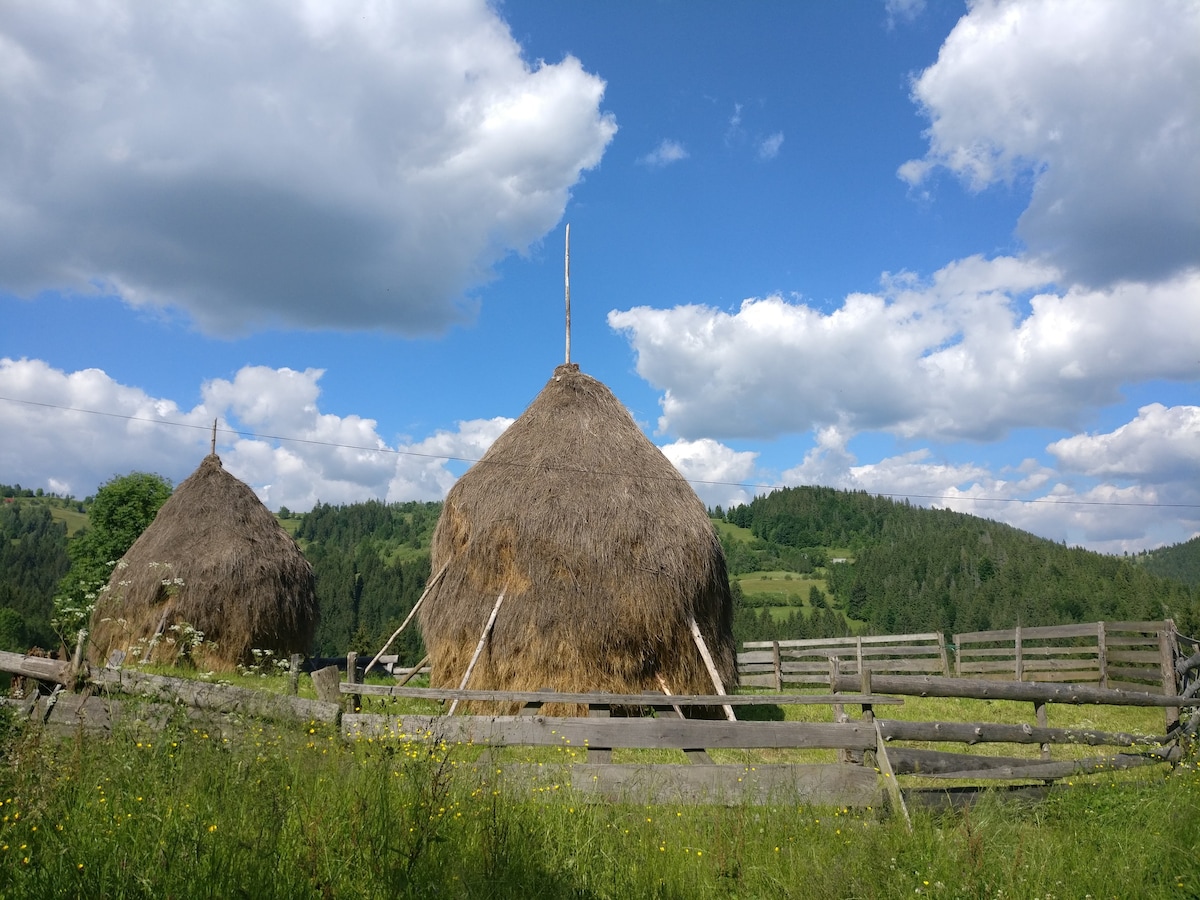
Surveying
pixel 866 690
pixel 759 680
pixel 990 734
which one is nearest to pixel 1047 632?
pixel 759 680

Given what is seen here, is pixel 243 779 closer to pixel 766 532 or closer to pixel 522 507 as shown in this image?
pixel 522 507

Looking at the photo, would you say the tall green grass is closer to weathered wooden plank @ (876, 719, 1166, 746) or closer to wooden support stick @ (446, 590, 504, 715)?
weathered wooden plank @ (876, 719, 1166, 746)

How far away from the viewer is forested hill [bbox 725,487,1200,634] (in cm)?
6181

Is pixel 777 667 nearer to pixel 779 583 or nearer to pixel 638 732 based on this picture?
pixel 638 732

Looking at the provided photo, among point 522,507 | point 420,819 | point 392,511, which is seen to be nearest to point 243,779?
point 420,819

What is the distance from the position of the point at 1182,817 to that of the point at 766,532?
413 ft

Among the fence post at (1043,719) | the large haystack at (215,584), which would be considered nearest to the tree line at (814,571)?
the large haystack at (215,584)

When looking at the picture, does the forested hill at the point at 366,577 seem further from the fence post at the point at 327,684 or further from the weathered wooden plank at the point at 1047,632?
the fence post at the point at 327,684

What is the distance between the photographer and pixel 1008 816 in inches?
246

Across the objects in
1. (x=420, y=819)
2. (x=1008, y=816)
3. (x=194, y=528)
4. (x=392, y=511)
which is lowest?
(x=1008, y=816)

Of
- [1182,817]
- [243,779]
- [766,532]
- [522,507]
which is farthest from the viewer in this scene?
[766,532]

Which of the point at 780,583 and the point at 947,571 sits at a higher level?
the point at 947,571

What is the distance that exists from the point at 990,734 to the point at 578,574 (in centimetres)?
609

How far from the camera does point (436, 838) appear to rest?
12.1 ft
